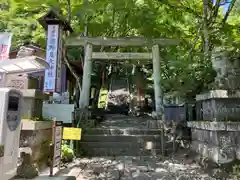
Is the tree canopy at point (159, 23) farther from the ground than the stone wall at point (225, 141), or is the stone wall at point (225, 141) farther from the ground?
the tree canopy at point (159, 23)

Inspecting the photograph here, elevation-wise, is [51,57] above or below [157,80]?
above

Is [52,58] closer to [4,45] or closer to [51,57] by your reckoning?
[51,57]

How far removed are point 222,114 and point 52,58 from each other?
681cm

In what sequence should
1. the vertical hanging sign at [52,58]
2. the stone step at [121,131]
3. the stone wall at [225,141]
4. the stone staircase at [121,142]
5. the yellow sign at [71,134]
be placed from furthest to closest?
1. the vertical hanging sign at [52,58]
2. the stone step at [121,131]
3. the stone staircase at [121,142]
4. the yellow sign at [71,134]
5. the stone wall at [225,141]

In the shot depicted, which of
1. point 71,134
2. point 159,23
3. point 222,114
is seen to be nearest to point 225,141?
point 222,114

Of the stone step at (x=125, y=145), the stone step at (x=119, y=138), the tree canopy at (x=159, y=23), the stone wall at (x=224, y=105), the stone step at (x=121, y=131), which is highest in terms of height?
the tree canopy at (x=159, y=23)

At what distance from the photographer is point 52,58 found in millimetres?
10586

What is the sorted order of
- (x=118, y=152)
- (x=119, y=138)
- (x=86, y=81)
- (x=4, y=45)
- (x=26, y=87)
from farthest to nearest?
(x=86, y=81) → (x=119, y=138) → (x=118, y=152) → (x=4, y=45) → (x=26, y=87)

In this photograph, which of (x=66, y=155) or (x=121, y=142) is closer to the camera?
(x=66, y=155)

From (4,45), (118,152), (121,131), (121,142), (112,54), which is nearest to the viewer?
(4,45)

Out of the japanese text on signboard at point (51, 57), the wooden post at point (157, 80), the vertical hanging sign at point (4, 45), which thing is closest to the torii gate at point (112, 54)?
the wooden post at point (157, 80)

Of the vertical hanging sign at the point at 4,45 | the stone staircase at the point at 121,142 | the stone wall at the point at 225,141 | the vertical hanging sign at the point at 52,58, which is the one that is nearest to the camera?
the stone wall at the point at 225,141

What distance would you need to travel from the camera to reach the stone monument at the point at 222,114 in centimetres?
613

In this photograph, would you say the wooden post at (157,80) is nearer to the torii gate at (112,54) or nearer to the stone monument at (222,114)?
the torii gate at (112,54)
